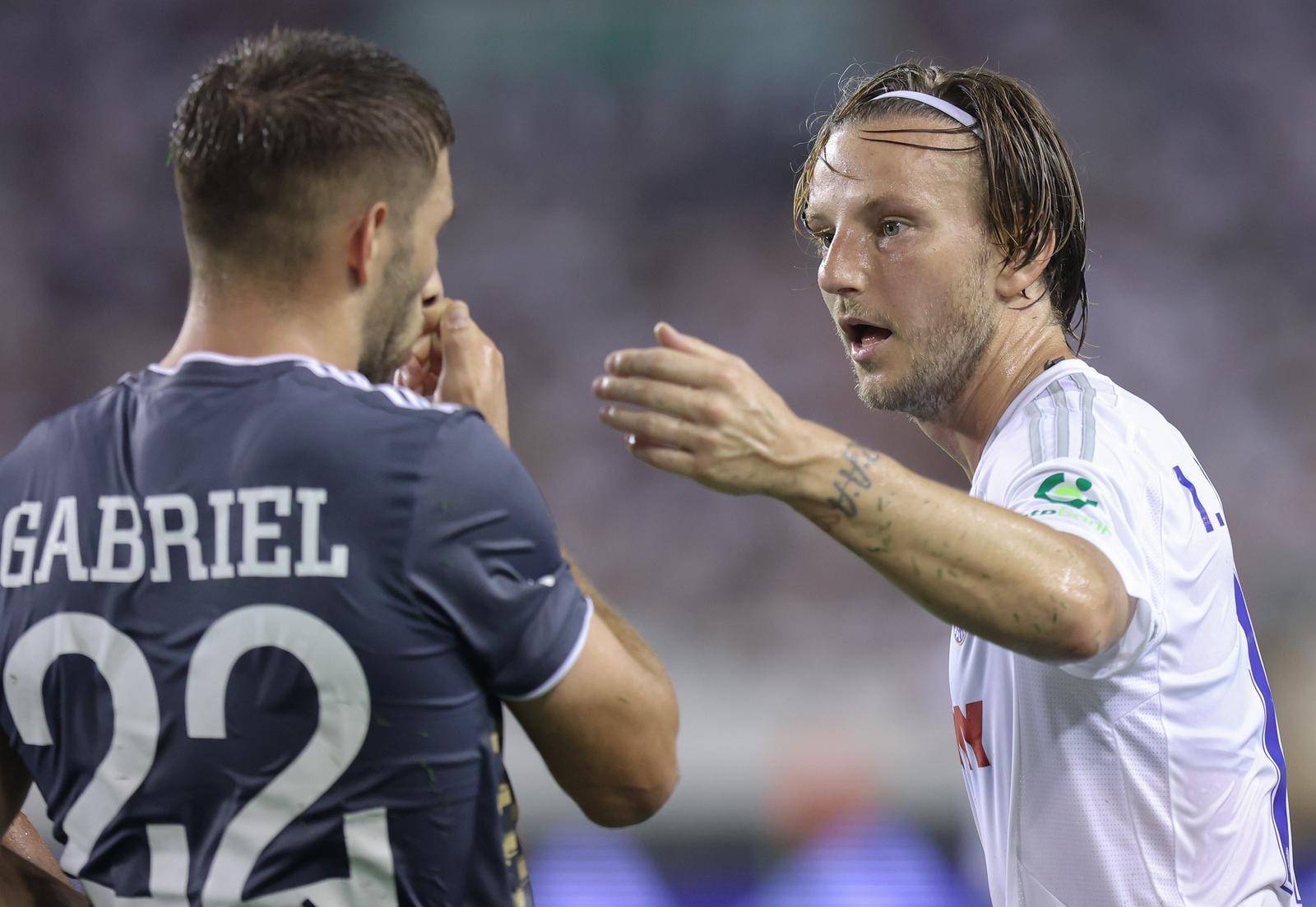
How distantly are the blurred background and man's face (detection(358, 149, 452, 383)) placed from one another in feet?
18.6

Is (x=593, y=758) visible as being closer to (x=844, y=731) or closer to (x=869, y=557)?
(x=869, y=557)

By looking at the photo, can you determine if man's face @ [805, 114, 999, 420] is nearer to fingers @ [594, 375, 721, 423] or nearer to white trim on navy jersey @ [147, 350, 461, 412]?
fingers @ [594, 375, 721, 423]

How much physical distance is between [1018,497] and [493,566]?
0.86 metres

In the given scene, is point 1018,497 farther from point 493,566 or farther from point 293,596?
point 293,596

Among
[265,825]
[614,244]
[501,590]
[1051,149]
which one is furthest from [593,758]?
[614,244]

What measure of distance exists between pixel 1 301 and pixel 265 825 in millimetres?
7469

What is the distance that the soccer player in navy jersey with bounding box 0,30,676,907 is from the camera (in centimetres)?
141

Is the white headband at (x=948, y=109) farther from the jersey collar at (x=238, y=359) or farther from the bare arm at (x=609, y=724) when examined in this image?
the jersey collar at (x=238, y=359)

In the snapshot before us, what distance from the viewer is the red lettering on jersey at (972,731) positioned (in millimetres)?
2150

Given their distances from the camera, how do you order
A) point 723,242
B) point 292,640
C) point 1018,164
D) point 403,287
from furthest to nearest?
1. point 723,242
2. point 1018,164
3. point 403,287
4. point 292,640

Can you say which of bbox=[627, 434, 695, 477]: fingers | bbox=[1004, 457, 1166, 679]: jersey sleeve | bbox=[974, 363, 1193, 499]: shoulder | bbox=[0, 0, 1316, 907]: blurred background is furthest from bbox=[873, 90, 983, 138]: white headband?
bbox=[0, 0, 1316, 907]: blurred background

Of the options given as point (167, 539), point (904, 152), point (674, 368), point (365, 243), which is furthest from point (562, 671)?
point (904, 152)

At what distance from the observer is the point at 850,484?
1555mm

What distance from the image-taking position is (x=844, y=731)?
7.03 metres
